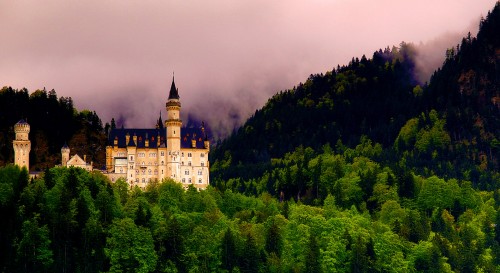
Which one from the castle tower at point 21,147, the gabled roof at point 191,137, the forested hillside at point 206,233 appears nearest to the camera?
the forested hillside at point 206,233

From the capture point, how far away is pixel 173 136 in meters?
184

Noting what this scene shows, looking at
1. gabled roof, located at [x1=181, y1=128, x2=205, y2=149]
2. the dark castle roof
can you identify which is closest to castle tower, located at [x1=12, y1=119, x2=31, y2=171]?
the dark castle roof

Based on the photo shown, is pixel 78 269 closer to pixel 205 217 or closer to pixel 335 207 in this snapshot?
pixel 205 217

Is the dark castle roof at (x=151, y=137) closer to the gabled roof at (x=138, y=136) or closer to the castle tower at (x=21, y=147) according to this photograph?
the gabled roof at (x=138, y=136)

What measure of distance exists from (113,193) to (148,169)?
27.0 meters

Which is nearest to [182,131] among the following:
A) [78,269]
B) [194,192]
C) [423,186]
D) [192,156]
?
[192,156]

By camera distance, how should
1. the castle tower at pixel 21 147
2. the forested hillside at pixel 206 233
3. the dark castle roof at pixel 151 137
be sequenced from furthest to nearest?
the dark castle roof at pixel 151 137, the castle tower at pixel 21 147, the forested hillside at pixel 206 233

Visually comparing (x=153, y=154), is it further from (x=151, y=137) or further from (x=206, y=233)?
(x=206, y=233)

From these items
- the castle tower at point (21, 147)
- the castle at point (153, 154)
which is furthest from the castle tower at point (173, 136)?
the castle tower at point (21, 147)

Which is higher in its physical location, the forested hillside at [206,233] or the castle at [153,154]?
the castle at [153,154]

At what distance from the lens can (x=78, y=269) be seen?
435ft

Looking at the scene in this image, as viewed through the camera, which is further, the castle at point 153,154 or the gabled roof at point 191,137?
the gabled roof at point 191,137

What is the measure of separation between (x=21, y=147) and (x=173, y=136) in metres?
27.8

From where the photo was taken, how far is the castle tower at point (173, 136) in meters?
183
